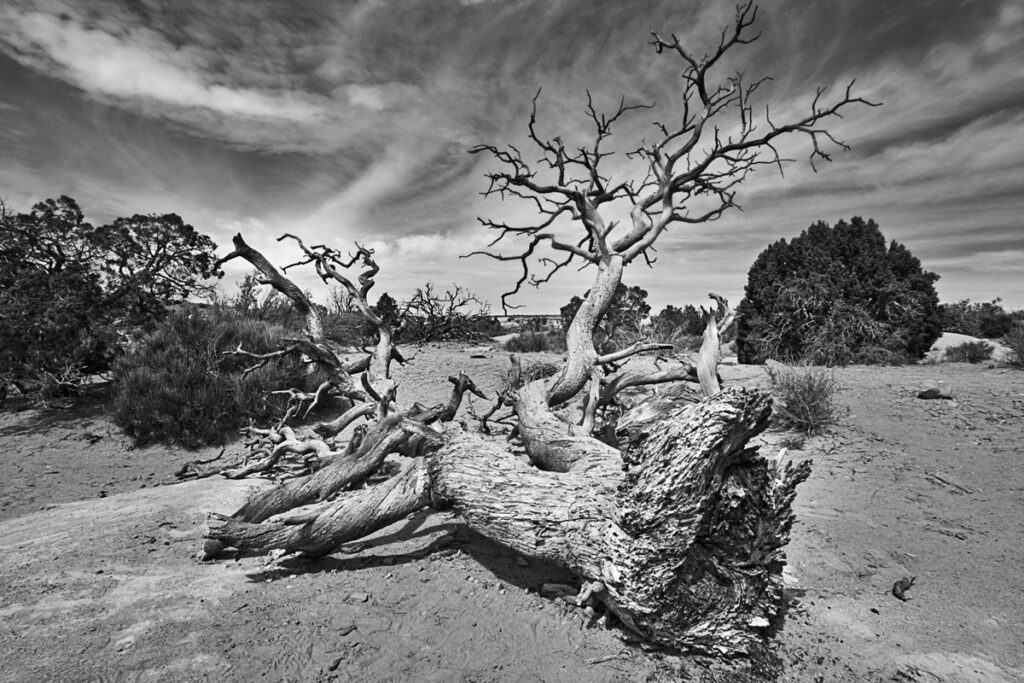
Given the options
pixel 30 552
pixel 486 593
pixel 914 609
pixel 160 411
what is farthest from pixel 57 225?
pixel 914 609

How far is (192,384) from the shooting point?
7820mm

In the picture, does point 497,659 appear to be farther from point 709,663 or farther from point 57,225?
point 57,225

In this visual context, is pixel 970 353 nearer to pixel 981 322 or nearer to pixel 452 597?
pixel 981 322

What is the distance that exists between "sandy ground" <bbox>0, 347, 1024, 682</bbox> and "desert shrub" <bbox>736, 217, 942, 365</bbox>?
709cm

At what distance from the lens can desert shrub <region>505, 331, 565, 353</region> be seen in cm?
1656

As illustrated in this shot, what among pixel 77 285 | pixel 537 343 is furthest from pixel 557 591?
pixel 537 343

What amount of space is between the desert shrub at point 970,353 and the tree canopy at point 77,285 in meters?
19.1

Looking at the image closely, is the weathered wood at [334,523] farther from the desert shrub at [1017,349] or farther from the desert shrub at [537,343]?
the desert shrub at [537,343]

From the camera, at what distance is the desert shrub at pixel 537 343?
652 inches

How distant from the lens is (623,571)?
2670 millimetres

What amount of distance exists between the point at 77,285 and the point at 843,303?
57.8 ft

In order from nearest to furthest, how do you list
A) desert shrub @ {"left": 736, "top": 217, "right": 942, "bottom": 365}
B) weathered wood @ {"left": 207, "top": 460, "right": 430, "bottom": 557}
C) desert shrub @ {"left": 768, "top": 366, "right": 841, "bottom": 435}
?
weathered wood @ {"left": 207, "top": 460, "right": 430, "bottom": 557}, desert shrub @ {"left": 768, "top": 366, "right": 841, "bottom": 435}, desert shrub @ {"left": 736, "top": 217, "right": 942, "bottom": 365}

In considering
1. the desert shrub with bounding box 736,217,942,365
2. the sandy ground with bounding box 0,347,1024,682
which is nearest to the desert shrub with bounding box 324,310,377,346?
the sandy ground with bounding box 0,347,1024,682

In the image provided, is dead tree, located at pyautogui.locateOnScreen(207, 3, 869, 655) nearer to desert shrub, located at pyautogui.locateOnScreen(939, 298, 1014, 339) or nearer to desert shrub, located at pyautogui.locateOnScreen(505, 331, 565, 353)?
desert shrub, located at pyautogui.locateOnScreen(505, 331, 565, 353)
